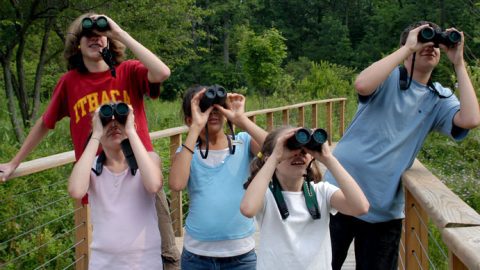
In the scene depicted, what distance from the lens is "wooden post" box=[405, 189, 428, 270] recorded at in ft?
7.98

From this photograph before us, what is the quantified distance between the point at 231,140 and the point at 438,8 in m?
40.2

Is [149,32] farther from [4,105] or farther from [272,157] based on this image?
[272,157]

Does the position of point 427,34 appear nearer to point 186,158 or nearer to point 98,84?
point 186,158

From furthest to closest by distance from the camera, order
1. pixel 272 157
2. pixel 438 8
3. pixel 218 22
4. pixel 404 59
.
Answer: pixel 218 22
pixel 438 8
pixel 404 59
pixel 272 157

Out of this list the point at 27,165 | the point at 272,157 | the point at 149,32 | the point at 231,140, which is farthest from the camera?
the point at 149,32

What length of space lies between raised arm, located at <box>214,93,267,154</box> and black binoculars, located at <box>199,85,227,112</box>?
0.15 ft

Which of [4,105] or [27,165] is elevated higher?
[27,165]

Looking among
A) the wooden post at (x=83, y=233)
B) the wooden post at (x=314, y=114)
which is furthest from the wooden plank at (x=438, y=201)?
the wooden post at (x=314, y=114)

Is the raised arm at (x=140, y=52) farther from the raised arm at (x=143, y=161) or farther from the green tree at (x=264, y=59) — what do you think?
the green tree at (x=264, y=59)

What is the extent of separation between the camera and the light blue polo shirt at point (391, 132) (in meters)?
2.44

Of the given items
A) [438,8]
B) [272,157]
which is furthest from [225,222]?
[438,8]

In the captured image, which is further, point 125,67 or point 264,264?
point 125,67

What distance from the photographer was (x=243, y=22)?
44.3 m

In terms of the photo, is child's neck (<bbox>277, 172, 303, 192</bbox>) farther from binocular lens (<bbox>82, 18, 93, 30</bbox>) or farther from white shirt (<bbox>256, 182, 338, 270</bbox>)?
binocular lens (<bbox>82, 18, 93, 30</bbox>)
